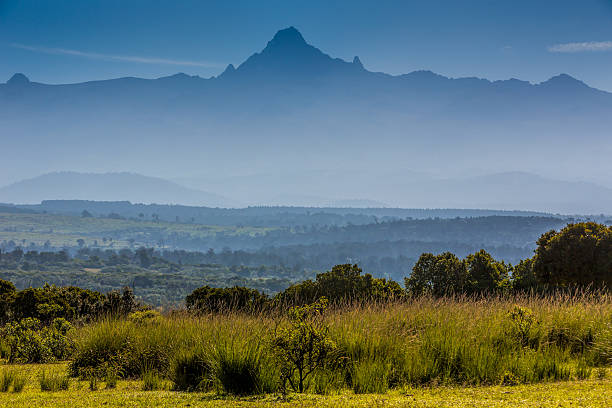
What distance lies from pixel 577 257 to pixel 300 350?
1862cm

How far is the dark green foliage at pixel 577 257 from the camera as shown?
2303cm

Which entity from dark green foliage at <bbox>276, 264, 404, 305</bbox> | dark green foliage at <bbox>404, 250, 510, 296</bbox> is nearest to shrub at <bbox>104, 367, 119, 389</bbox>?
dark green foliage at <bbox>276, 264, 404, 305</bbox>

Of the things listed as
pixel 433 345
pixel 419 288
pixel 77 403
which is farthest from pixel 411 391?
pixel 419 288

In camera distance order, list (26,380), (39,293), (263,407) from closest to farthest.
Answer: (263,407) → (26,380) → (39,293)

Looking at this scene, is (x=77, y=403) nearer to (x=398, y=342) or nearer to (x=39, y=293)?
(x=398, y=342)

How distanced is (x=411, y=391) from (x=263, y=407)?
2.66m

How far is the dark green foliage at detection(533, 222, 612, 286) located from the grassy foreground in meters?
15.7

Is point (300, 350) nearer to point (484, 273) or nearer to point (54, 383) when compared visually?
point (54, 383)

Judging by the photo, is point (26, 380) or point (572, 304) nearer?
point (26, 380)

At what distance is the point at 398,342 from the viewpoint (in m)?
10.3

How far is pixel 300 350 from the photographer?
355 inches

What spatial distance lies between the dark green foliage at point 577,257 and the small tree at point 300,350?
1789 centimetres

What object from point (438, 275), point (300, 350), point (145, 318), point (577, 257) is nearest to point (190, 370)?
point (300, 350)

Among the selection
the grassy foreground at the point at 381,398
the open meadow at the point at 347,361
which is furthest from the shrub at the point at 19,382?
the grassy foreground at the point at 381,398
